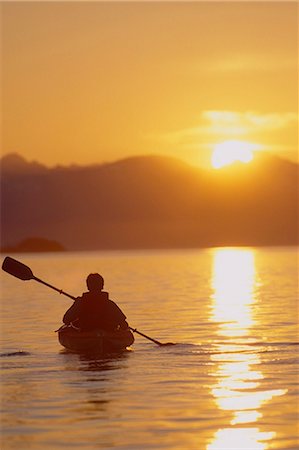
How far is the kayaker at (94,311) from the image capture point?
27.1m

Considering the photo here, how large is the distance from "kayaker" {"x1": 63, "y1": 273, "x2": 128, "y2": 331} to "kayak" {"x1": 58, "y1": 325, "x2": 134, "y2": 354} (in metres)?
0.16

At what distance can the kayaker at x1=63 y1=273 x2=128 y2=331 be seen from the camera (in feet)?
89.0

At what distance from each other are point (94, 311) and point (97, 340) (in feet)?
2.23

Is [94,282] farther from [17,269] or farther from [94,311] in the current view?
[17,269]

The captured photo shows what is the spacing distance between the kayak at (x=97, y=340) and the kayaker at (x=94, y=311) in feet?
0.54

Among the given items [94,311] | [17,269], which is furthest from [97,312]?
[17,269]

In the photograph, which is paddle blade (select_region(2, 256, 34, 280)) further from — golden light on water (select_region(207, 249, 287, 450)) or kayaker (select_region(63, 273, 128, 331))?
golden light on water (select_region(207, 249, 287, 450))

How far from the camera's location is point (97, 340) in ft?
89.2

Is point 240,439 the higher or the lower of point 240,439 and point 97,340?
the lower

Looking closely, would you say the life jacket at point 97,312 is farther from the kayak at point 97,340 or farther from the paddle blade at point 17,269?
the paddle blade at point 17,269

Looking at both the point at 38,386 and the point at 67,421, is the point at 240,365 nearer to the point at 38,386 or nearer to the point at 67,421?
the point at 38,386

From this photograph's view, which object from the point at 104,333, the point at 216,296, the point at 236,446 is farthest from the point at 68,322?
the point at 216,296

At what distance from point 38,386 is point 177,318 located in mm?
19165

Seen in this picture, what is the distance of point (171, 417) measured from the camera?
711 inches
